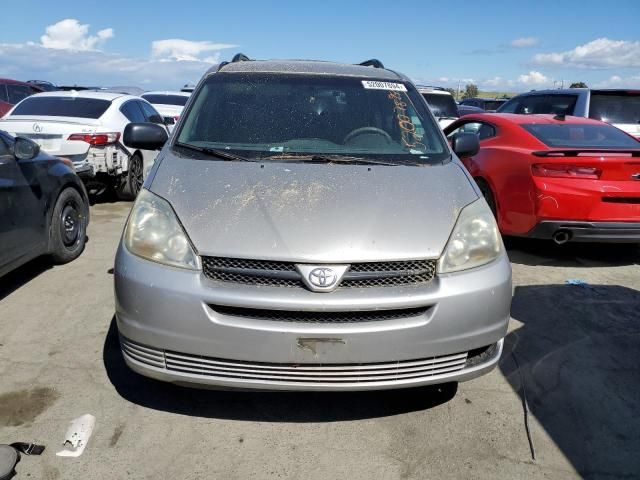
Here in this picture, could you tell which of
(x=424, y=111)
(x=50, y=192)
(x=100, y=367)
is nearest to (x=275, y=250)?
(x=100, y=367)

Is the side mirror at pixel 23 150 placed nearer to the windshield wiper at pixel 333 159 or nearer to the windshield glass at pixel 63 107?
the windshield wiper at pixel 333 159

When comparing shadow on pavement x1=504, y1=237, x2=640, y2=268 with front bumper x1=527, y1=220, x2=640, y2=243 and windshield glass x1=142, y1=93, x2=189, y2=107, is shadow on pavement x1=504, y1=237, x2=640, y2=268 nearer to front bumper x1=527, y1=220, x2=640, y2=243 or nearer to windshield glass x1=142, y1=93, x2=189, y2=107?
front bumper x1=527, y1=220, x2=640, y2=243

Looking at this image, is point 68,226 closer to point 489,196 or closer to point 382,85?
point 382,85

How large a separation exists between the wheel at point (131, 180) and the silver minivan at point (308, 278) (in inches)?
201

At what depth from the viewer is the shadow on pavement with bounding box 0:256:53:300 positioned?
4.39m

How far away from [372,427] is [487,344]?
709mm

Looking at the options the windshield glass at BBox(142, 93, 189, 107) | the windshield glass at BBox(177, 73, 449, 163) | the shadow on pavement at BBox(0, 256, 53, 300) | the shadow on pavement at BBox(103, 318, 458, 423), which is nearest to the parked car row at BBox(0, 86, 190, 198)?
the shadow on pavement at BBox(0, 256, 53, 300)

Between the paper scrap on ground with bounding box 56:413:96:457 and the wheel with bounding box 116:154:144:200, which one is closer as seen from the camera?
the paper scrap on ground with bounding box 56:413:96:457

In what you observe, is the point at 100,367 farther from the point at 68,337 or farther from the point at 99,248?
the point at 99,248

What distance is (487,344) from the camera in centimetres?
248

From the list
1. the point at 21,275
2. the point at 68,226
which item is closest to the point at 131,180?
the point at 68,226

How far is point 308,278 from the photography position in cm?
226

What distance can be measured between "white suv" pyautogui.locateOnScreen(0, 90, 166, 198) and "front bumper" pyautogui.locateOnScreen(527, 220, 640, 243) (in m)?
5.06

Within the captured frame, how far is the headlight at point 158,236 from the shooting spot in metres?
2.38
